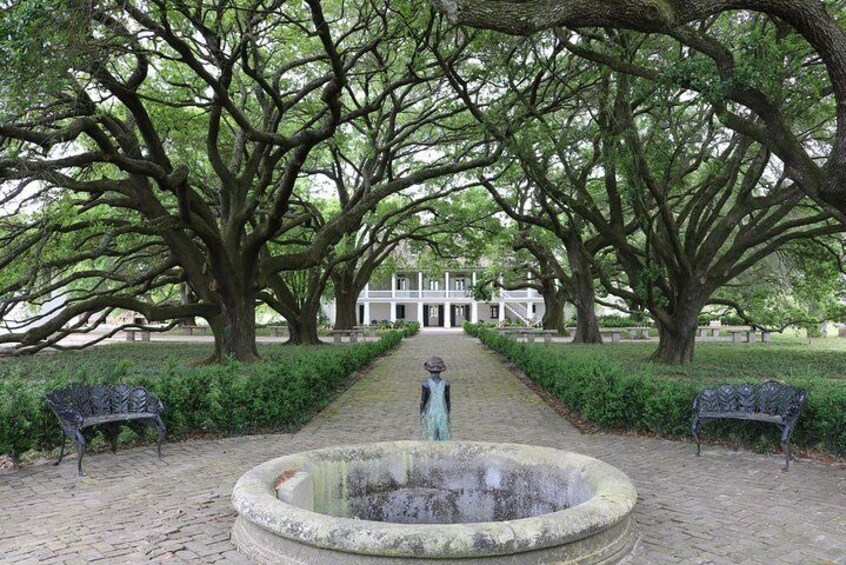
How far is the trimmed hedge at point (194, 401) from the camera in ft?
23.3

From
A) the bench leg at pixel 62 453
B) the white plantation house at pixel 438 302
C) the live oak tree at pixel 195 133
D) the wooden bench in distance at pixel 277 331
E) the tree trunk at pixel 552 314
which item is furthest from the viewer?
the white plantation house at pixel 438 302

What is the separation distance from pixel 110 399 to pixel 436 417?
450 centimetres

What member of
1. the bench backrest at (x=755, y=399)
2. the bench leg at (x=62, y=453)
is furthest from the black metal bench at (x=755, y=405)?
the bench leg at (x=62, y=453)

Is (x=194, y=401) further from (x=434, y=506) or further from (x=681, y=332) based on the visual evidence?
(x=681, y=332)

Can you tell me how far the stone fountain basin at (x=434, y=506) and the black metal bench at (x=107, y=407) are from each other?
301 cm

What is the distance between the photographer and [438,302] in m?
62.5

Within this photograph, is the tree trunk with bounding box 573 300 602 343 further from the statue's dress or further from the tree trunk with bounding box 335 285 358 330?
the statue's dress

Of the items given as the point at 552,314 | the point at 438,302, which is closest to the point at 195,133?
the point at 552,314

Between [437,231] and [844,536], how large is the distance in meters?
22.0

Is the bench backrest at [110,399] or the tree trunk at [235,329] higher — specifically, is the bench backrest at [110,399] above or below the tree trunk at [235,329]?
below

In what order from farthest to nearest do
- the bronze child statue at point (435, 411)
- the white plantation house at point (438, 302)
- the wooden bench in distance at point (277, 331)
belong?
1. the white plantation house at point (438, 302)
2. the wooden bench in distance at point (277, 331)
3. the bronze child statue at point (435, 411)

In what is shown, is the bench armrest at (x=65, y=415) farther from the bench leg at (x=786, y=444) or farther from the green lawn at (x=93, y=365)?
the bench leg at (x=786, y=444)

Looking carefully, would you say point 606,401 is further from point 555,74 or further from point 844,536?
point 555,74

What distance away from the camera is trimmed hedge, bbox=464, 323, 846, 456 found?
24.1 feet
